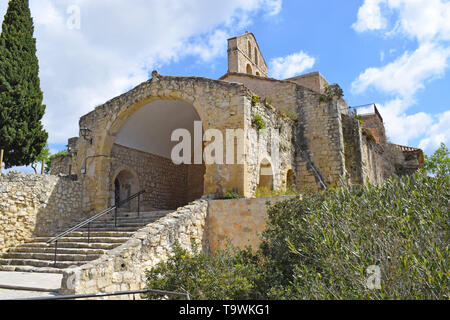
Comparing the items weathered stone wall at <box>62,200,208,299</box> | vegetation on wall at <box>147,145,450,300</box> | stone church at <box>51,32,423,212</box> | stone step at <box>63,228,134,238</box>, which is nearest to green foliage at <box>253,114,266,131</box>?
stone church at <box>51,32,423,212</box>

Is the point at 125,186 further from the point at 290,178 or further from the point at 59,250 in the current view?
the point at 290,178

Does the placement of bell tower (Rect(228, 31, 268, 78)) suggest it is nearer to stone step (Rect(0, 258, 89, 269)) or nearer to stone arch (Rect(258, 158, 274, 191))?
stone arch (Rect(258, 158, 274, 191))

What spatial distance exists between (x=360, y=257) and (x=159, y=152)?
453 inches

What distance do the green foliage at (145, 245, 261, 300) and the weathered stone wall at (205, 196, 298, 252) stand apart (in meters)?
2.19

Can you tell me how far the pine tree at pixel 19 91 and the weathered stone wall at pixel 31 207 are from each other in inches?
194

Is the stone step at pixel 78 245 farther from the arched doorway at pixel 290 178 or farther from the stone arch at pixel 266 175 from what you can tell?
the arched doorway at pixel 290 178

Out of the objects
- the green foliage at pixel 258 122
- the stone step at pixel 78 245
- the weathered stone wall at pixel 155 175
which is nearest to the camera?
the stone step at pixel 78 245

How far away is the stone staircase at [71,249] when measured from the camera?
281 inches

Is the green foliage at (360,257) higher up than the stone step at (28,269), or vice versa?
the green foliage at (360,257)

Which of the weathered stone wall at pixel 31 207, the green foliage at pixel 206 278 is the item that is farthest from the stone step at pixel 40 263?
the green foliage at pixel 206 278

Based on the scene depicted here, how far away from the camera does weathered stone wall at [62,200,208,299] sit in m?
4.92

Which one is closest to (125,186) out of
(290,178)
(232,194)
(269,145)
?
(232,194)

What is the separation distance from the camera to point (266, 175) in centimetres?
1017
